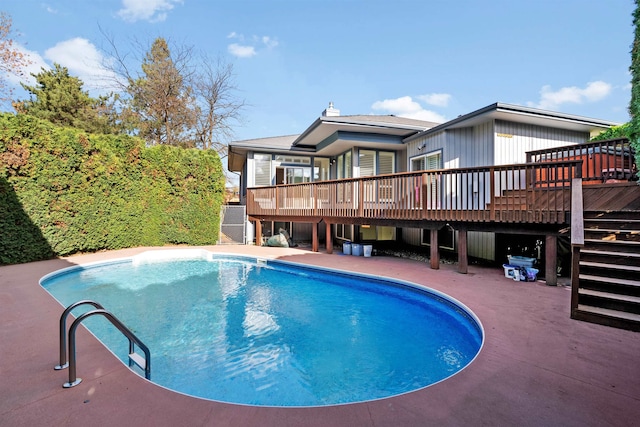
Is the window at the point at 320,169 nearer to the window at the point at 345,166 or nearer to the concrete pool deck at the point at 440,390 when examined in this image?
the window at the point at 345,166

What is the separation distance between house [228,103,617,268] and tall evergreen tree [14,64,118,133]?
10.4m

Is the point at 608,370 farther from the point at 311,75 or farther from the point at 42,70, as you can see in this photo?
the point at 42,70

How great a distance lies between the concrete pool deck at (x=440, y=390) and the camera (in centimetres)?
228

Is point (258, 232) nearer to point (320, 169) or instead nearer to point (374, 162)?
point (320, 169)

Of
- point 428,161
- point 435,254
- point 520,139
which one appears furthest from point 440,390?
point 428,161

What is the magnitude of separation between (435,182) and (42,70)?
23729 millimetres

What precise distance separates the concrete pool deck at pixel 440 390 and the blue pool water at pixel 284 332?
47 centimetres

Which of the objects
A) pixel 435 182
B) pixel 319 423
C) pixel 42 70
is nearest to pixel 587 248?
pixel 435 182

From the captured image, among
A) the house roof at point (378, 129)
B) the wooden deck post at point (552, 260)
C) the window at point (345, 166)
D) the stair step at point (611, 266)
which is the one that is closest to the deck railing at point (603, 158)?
the house roof at point (378, 129)

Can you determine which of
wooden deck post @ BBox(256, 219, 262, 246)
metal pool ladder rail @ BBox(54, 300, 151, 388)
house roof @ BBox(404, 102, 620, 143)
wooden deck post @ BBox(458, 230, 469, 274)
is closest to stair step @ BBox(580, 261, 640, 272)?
wooden deck post @ BBox(458, 230, 469, 274)

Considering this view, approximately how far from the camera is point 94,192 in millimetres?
10852

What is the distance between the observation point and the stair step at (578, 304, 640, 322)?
12.8 feet

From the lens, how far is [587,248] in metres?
4.89

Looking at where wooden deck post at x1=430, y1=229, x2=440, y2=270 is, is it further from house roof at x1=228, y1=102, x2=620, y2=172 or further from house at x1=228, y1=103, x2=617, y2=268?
house roof at x1=228, y1=102, x2=620, y2=172
